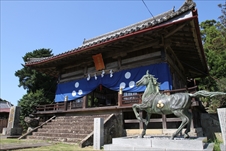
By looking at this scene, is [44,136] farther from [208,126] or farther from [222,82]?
[222,82]

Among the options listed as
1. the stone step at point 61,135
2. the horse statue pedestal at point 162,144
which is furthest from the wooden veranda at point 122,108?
the horse statue pedestal at point 162,144

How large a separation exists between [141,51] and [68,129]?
21.4ft

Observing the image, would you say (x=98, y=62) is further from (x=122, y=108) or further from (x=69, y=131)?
(x=69, y=131)

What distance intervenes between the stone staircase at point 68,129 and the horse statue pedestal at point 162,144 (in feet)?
11.7

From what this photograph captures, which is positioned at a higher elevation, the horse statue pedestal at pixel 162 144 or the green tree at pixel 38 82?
the green tree at pixel 38 82

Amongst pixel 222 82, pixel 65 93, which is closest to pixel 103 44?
pixel 65 93

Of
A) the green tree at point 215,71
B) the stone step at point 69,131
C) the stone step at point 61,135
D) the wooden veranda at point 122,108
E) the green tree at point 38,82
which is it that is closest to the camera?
the wooden veranda at point 122,108

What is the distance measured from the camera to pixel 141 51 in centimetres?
1138

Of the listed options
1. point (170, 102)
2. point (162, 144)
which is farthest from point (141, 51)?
point (162, 144)

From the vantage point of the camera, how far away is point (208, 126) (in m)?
10.3

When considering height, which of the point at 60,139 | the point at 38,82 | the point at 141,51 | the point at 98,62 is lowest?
the point at 60,139

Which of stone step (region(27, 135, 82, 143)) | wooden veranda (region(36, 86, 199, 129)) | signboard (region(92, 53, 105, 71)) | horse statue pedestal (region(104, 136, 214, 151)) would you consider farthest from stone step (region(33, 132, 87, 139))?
signboard (region(92, 53, 105, 71))

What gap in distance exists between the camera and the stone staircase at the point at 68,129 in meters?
9.01

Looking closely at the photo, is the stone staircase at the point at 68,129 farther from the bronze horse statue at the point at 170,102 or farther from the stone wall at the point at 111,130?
the bronze horse statue at the point at 170,102
